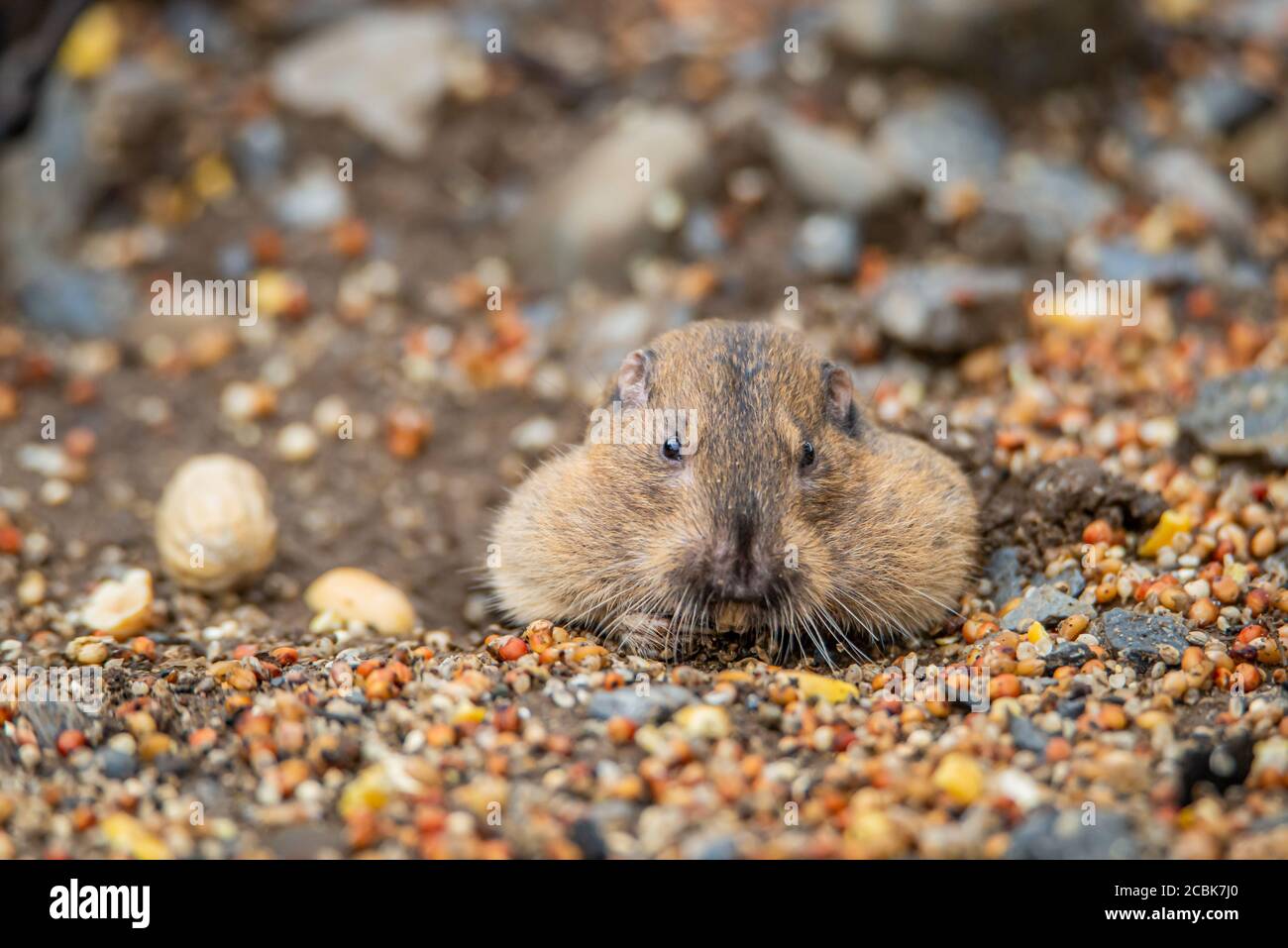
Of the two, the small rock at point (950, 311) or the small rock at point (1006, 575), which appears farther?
the small rock at point (950, 311)

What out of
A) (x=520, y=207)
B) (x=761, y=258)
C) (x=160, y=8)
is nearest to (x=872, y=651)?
(x=761, y=258)

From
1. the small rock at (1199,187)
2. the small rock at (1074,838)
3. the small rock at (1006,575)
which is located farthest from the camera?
the small rock at (1199,187)

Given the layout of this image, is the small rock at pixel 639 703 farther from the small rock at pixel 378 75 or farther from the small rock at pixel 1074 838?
the small rock at pixel 378 75

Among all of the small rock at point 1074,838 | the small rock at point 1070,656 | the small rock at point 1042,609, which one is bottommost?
the small rock at point 1074,838

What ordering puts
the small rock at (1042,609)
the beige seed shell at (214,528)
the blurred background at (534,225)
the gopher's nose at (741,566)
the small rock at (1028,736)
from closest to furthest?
the small rock at (1028,736)
the gopher's nose at (741,566)
the small rock at (1042,609)
the beige seed shell at (214,528)
the blurred background at (534,225)

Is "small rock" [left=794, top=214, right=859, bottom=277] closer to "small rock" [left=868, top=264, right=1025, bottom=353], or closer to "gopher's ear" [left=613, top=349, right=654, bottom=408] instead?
"small rock" [left=868, top=264, right=1025, bottom=353]

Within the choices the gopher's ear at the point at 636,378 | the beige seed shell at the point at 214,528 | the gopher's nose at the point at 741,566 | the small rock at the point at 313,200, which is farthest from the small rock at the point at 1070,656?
the small rock at the point at 313,200
